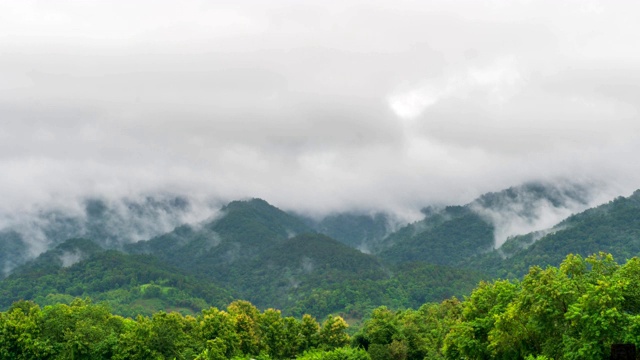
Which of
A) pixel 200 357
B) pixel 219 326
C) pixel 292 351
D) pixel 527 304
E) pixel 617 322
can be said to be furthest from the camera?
pixel 292 351

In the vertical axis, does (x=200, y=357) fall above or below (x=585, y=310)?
below

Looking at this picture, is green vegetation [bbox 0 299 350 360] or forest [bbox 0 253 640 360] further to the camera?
green vegetation [bbox 0 299 350 360]

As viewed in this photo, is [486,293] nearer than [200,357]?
Yes

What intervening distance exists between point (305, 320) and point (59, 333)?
39.5 metres

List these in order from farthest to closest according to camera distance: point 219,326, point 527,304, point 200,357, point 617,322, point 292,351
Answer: point 292,351 < point 219,326 < point 200,357 < point 527,304 < point 617,322

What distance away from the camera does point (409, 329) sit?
346ft

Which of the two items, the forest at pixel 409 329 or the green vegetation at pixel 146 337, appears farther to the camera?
the green vegetation at pixel 146 337

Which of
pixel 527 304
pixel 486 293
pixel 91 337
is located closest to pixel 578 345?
pixel 527 304

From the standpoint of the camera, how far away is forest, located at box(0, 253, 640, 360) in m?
54.7

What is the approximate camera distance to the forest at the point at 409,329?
54656 millimetres

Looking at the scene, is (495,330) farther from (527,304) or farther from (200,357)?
(200,357)

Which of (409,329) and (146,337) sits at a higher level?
(146,337)

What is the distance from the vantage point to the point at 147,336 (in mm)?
91188

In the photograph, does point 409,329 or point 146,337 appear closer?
point 146,337
